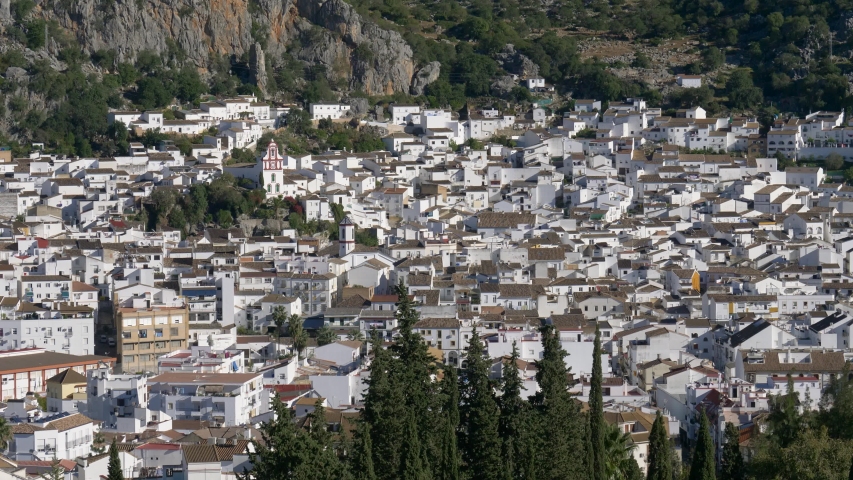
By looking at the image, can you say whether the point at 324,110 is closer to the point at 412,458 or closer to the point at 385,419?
the point at 385,419

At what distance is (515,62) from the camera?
6712 centimetres

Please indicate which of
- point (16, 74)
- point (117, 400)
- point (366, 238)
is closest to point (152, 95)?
point (16, 74)

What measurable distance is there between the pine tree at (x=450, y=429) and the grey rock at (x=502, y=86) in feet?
127

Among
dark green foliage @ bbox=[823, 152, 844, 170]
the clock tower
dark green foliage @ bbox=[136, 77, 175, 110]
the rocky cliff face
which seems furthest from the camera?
the rocky cliff face

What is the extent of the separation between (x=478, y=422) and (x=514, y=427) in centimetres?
57

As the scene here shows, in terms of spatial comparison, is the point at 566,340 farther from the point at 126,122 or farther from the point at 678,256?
the point at 126,122

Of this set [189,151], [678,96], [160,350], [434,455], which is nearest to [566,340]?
[160,350]

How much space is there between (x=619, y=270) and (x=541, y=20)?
106 feet

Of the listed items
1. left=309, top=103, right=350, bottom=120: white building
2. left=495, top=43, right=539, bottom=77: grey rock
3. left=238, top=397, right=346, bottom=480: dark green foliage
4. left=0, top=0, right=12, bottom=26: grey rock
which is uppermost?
left=0, top=0, right=12, bottom=26: grey rock

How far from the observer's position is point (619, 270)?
4378 centimetres

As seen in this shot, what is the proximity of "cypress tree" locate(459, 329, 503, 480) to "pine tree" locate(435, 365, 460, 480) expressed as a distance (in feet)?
0.69

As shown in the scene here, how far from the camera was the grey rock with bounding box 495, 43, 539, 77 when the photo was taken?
66688mm

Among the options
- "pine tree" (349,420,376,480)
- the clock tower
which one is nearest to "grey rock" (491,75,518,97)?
the clock tower

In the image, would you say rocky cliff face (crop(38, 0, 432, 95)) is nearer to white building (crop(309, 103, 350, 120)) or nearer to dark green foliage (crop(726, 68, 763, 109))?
white building (crop(309, 103, 350, 120))
